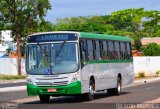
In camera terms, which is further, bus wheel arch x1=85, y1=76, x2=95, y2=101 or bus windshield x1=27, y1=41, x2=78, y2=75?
bus wheel arch x1=85, y1=76, x2=95, y2=101

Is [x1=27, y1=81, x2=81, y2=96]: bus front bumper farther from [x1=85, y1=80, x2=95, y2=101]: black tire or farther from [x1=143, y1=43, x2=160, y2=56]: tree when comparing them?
[x1=143, y1=43, x2=160, y2=56]: tree

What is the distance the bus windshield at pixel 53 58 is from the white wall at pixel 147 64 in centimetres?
4064

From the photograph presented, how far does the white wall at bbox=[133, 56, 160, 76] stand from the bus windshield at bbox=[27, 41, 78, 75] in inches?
1600

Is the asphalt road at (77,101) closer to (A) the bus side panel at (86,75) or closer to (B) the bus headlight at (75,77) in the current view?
(A) the bus side panel at (86,75)

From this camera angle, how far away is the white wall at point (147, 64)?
64062 millimetres

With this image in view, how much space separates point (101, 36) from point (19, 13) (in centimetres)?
3405

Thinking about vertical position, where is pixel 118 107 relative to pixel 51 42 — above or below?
below

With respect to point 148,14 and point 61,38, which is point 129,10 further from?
point 61,38

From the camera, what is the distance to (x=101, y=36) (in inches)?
1073

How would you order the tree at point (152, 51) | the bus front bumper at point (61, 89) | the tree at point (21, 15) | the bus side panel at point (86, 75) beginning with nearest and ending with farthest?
1. the bus front bumper at point (61, 89)
2. the bus side panel at point (86, 75)
3. the tree at point (21, 15)
4. the tree at point (152, 51)

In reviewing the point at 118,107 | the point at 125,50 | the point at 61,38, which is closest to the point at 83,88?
the point at 61,38

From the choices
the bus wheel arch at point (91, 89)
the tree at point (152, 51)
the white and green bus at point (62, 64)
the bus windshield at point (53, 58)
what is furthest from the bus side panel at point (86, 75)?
the tree at point (152, 51)

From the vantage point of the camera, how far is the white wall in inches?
2522

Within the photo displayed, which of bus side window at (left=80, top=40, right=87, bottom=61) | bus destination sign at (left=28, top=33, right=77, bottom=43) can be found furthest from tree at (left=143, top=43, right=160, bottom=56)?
bus destination sign at (left=28, top=33, right=77, bottom=43)
